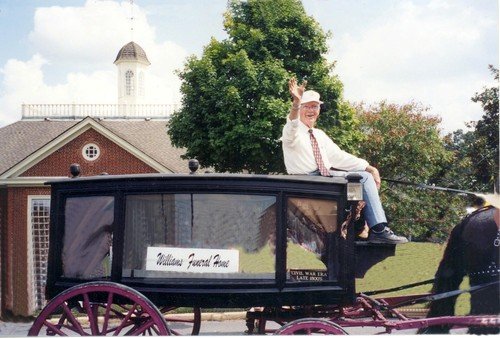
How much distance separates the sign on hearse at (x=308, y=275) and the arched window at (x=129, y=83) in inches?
90.6

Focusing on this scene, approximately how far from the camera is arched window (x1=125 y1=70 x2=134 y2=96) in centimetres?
488

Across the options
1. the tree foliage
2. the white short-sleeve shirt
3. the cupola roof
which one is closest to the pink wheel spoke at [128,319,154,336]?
the white short-sleeve shirt

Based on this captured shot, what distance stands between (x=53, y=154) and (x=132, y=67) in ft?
8.01

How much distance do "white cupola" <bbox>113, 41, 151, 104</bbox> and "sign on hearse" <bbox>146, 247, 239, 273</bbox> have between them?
6.10 ft

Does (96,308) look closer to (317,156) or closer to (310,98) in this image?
(317,156)

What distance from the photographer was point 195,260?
3543 millimetres

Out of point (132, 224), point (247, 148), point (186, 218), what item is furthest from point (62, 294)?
point (247, 148)

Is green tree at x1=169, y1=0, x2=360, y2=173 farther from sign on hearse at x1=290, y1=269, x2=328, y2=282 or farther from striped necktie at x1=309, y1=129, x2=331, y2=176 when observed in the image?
sign on hearse at x1=290, y1=269, x2=328, y2=282

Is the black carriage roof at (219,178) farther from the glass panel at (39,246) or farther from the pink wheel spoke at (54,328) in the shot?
the glass panel at (39,246)

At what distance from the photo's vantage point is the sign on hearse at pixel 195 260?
3.53 m

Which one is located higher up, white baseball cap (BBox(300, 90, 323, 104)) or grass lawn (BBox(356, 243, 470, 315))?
white baseball cap (BBox(300, 90, 323, 104))

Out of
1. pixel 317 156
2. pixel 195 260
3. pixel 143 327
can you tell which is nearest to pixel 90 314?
pixel 143 327

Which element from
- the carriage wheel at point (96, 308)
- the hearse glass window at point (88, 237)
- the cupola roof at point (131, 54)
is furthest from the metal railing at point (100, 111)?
the carriage wheel at point (96, 308)

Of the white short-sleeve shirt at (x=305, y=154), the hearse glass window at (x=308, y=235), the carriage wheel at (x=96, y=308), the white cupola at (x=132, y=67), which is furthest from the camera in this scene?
the white cupola at (x=132, y=67)
